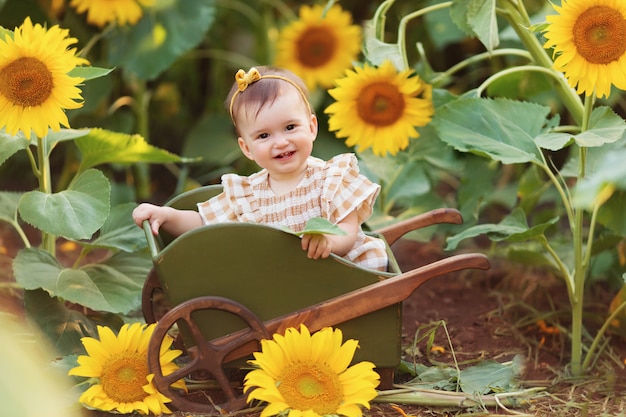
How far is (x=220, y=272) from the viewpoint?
127cm

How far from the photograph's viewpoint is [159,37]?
2.21 meters

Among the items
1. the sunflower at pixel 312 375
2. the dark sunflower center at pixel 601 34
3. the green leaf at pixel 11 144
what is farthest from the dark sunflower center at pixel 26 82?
the dark sunflower center at pixel 601 34

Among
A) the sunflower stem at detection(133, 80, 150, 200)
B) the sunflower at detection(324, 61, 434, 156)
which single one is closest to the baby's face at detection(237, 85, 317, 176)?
the sunflower at detection(324, 61, 434, 156)

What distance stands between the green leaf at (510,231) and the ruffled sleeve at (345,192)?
224 mm

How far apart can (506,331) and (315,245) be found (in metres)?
0.68

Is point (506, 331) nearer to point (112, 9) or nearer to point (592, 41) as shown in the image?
point (592, 41)

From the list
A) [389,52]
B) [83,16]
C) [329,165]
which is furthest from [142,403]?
[83,16]

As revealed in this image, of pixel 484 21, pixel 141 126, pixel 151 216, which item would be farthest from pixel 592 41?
pixel 141 126

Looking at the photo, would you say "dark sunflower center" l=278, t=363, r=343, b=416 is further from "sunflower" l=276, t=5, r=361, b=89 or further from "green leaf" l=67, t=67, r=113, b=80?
"sunflower" l=276, t=5, r=361, b=89

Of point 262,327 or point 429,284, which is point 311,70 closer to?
point 429,284

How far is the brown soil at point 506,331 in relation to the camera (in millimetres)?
1391

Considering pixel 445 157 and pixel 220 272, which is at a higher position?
pixel 445 157

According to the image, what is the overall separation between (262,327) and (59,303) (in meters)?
0.48

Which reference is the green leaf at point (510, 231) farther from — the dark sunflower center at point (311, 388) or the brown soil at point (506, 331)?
the dark sunflower center at point (311, 388)
